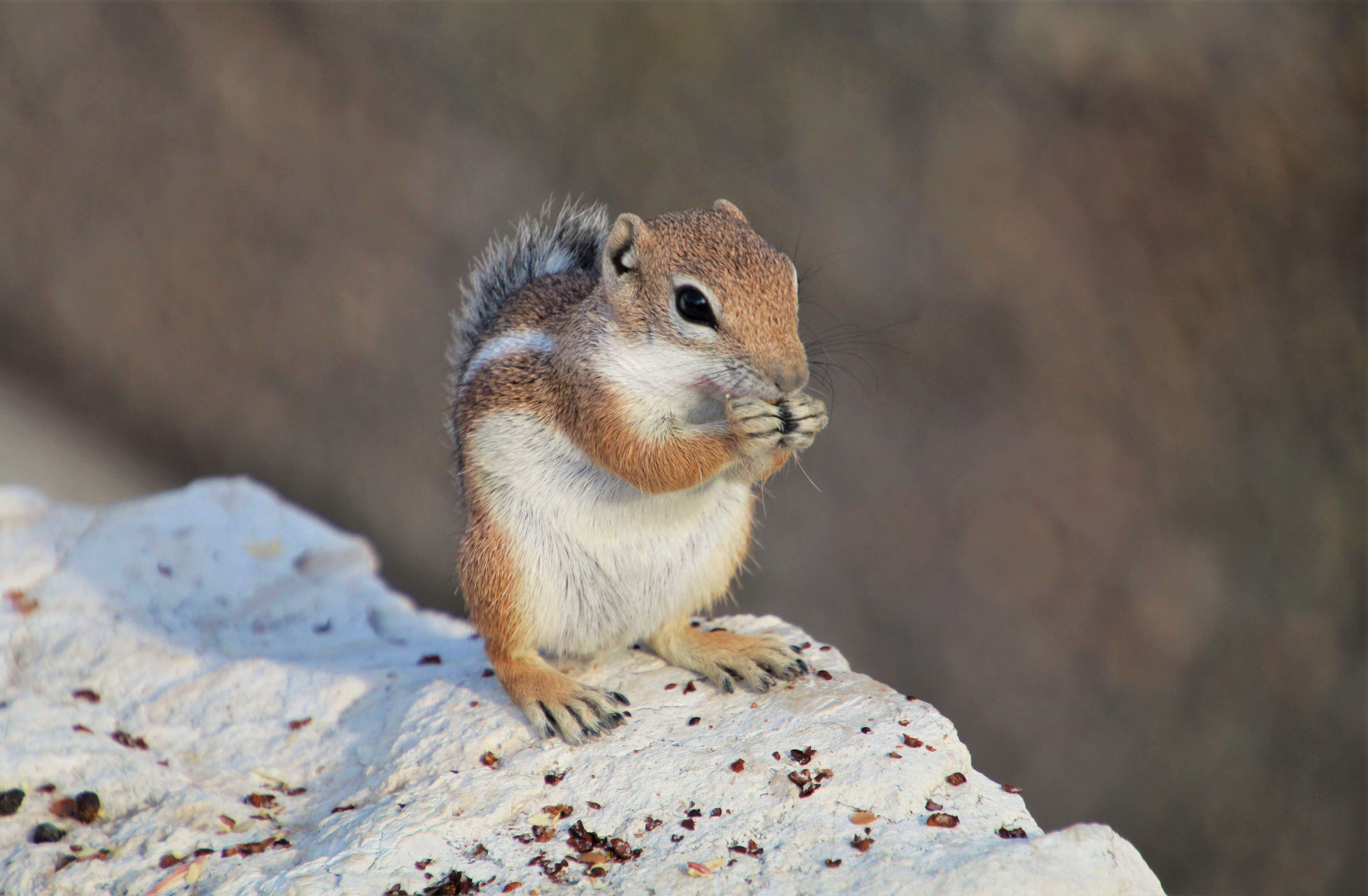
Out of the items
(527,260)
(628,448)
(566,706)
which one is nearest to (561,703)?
A: (566,706)

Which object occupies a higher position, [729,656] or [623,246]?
[623,246]

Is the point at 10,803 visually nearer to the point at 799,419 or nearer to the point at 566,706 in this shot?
the point at 566,706

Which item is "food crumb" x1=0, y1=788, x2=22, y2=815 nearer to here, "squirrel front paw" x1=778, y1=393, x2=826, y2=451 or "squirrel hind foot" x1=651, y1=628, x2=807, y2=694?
"squirrel hind foot" x1=651, y1=628, x2=807, y2=694

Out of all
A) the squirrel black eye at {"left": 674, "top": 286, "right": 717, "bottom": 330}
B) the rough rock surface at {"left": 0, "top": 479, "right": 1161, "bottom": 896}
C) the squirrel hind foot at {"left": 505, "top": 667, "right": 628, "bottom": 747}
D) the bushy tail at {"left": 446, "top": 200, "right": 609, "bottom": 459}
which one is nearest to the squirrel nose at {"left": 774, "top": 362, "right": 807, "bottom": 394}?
the squirrel black eye at {"left": 674, "top": 286, "right": 717, "bottom": 330}

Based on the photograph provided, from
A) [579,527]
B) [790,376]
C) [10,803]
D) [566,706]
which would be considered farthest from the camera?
[579,527]

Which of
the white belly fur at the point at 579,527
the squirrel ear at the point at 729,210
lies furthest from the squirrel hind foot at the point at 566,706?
the squirrel ear at the point at 729,210
